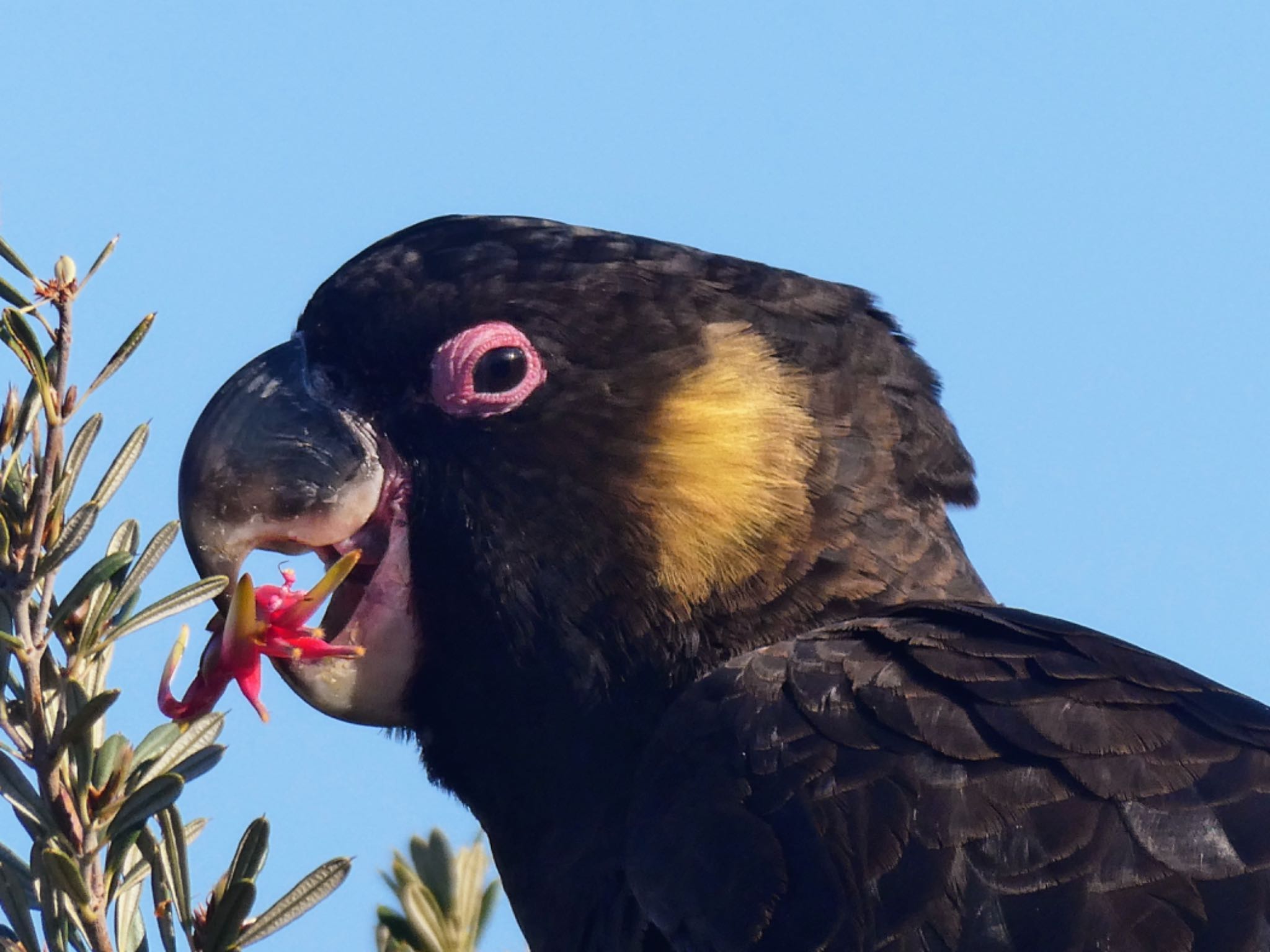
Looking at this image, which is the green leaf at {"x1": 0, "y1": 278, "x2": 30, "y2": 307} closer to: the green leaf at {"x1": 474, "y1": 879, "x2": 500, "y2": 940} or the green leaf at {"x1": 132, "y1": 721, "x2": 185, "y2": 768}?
the green leaf at {"x1": 132, "y1": 721, "x2": 185, "y2": 768}

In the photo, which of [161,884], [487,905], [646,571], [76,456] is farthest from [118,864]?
[646,571]

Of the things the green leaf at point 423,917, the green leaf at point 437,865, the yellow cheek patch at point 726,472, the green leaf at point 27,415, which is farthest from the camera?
the yellow cheek patch at point 726,472

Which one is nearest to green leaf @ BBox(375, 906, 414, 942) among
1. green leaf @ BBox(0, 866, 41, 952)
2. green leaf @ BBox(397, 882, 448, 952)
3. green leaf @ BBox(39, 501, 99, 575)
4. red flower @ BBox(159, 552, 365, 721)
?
green leaf @ BBox(397, 882, 448, 952)

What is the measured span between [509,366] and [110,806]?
179cm

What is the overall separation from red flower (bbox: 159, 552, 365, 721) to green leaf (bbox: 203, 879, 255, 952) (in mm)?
798

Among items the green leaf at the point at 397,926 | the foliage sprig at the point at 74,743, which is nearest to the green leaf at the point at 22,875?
the foliage sprig at the point at 74,743

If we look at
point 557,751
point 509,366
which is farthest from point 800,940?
point 509,366

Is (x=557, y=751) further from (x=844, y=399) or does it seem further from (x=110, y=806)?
(x=110, y=806)

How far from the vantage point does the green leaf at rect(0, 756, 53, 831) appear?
2.28 metres

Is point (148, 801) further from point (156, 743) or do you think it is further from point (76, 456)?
point (76, 456)

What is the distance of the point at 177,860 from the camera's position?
237cm

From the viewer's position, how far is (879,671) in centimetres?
345

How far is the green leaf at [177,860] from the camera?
236cm

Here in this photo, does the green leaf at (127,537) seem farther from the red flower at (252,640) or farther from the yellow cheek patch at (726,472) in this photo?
the yellow cheek patch at (726,472)
